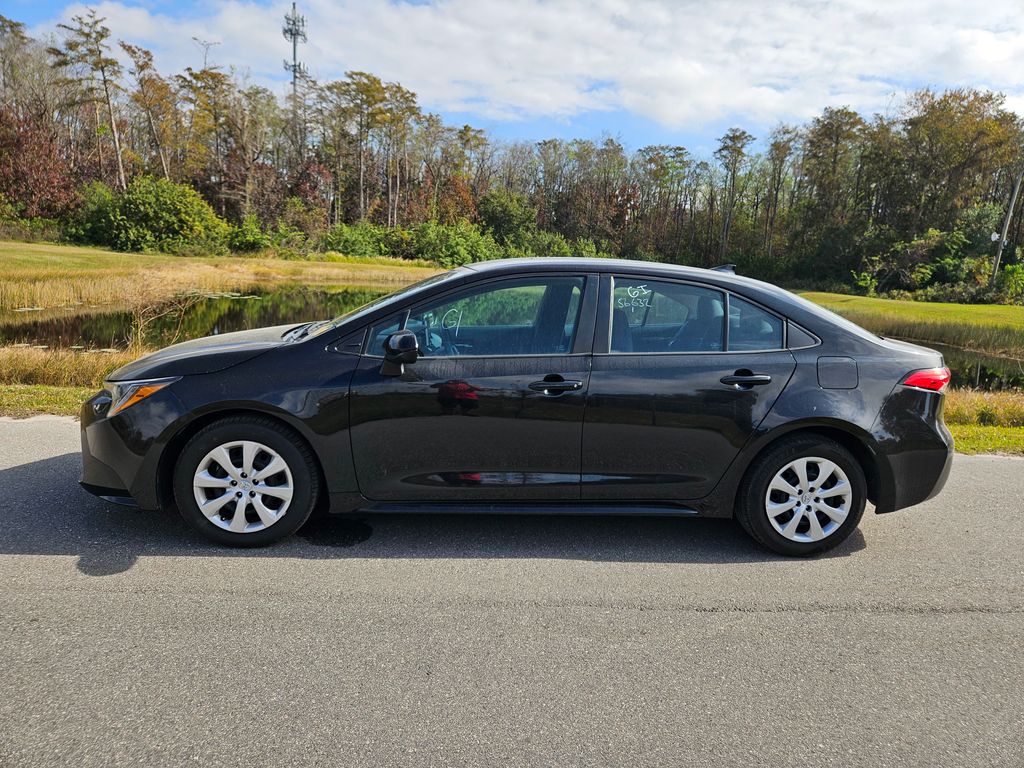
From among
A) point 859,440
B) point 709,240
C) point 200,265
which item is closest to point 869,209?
point 709,240

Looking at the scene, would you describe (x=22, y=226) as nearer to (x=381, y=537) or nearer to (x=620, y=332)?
(x=381, y=537)

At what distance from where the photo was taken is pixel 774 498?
4.13 metres

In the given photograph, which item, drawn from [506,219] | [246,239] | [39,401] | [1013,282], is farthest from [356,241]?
[39,401]

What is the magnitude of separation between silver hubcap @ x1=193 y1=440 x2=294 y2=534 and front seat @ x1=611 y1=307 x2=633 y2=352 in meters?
1.97

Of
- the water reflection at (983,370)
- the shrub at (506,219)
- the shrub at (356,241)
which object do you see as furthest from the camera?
the shrub at (506,219)

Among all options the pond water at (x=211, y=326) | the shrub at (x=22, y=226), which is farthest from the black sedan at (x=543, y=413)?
the shrub at (x=22, y=226)

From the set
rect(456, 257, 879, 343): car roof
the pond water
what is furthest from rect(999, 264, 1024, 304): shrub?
rect(456, 257, 879, 343): car roof

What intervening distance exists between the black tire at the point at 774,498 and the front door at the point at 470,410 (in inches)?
40.6

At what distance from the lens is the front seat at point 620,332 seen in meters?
4.09

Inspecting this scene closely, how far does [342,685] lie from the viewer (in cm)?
275

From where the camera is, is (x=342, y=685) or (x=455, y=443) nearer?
(x=342, y=685)

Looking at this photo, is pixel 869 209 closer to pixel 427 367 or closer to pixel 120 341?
pixel 120 341

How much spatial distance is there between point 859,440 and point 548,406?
1843mm

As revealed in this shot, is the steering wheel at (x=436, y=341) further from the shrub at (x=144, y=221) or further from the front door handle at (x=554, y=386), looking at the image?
the shrub at (x=144, y=221)
